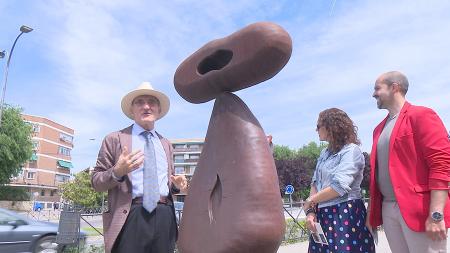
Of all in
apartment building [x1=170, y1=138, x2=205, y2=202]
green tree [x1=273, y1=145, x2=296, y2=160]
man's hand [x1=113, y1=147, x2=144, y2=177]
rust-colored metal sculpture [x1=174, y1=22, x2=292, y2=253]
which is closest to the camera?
rust-colored metal sculpture [x1=174, y1=22, x2=292, y2=253]

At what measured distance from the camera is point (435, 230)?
265cm

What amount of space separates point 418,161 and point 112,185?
2.04 m

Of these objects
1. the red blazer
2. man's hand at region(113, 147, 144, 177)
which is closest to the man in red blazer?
the red blazer

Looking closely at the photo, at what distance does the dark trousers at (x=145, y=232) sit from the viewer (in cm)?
281

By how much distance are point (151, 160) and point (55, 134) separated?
68083mm

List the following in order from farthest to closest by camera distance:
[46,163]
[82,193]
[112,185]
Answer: [46,163] → [82,193] → [112,185]

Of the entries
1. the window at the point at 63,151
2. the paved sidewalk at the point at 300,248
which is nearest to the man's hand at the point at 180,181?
the paved sidewalk at the point at 300,248

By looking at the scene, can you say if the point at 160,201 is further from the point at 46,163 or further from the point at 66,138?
the point at 66,138

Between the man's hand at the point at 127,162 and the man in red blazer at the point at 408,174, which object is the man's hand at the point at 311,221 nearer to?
the man in red blazer at the point at 408,174

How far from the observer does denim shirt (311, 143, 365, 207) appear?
10.7 feet

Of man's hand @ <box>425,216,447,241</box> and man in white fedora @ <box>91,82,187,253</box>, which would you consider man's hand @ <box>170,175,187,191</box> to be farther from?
man's hand @ <box>425,216,447,241</box>

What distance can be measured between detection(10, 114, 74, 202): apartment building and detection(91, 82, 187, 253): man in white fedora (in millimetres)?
59718

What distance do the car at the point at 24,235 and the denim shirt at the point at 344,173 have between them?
613 centimetres

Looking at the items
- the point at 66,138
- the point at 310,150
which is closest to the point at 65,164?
the point at 66,138
